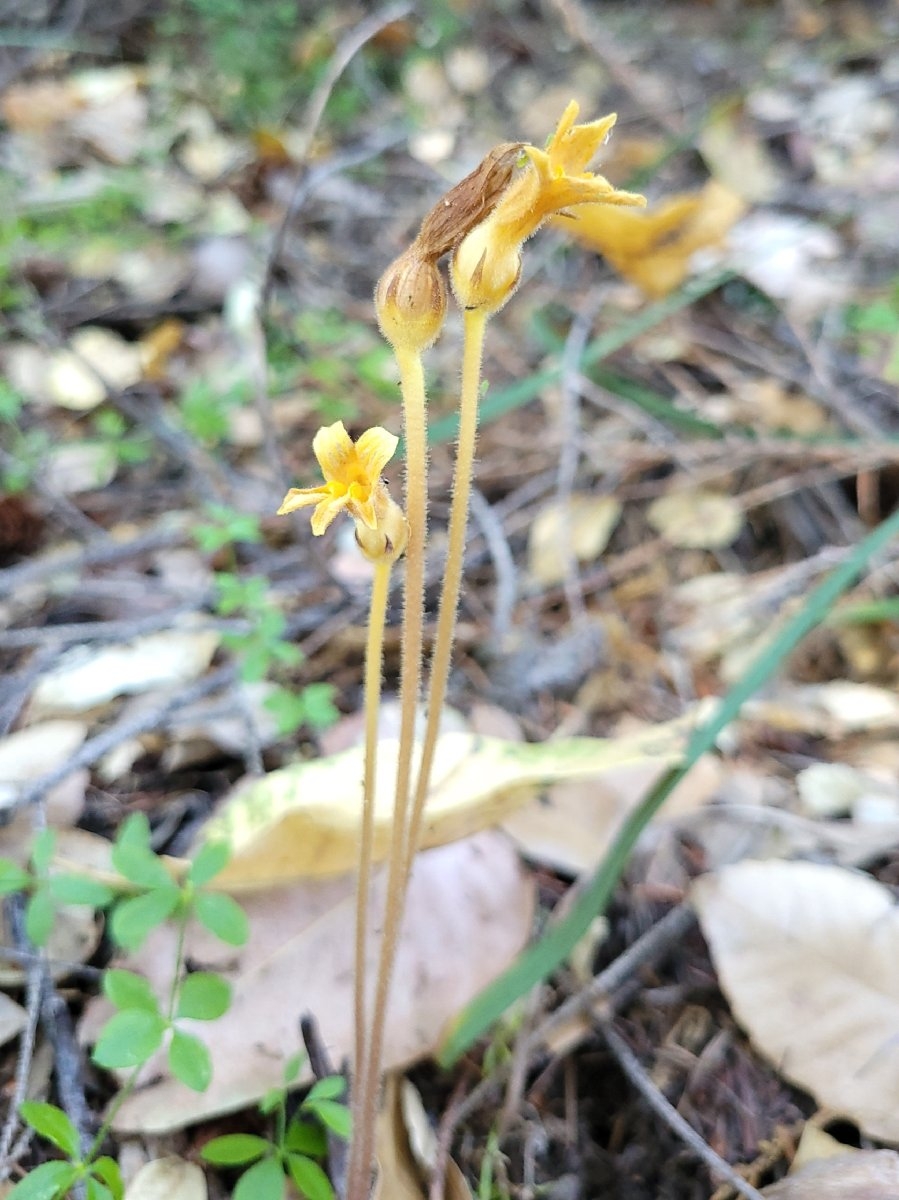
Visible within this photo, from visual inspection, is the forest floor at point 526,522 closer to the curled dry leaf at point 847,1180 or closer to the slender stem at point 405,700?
the curled dry leaf at point 847,1180

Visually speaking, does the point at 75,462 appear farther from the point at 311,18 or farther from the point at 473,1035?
the point at 311,18

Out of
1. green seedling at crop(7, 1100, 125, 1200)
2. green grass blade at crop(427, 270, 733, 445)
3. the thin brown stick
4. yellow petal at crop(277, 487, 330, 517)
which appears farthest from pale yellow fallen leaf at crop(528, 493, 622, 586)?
green seedling at crop(7, 1100, 125, 1200)

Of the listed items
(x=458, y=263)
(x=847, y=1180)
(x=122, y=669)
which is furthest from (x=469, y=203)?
(x=122, y=669)

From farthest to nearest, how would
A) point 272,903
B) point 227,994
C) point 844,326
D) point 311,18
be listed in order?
point 311,18, point 844,326, point 272,903, point 227,994

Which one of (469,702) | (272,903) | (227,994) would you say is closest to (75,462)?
(469,702)

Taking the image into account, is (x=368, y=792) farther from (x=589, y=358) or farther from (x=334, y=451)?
(x=589, y=358)

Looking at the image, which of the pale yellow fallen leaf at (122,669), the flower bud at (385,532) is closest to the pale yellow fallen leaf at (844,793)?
the flower bud at (385,532)
